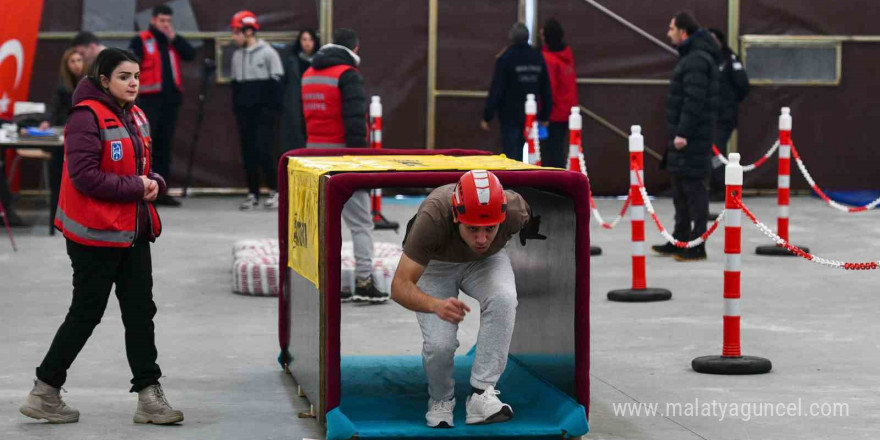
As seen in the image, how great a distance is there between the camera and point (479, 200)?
6.01 m

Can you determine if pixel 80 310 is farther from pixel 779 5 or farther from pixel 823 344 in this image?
pixel 779 5

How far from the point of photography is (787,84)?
19000 millimetres

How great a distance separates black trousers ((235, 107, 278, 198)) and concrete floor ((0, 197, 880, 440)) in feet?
11.7

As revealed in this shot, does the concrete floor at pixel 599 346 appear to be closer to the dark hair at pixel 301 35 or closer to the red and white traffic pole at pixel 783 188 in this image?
the red and white traffic pole at pixel 783 188

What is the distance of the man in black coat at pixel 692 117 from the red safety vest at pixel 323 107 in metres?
3.09

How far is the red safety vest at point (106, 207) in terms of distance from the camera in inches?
257

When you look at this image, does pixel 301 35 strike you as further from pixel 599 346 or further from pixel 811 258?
pixel 811 258

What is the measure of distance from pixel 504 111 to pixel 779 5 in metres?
4.43

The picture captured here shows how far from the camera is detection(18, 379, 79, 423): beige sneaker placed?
6.70 meters

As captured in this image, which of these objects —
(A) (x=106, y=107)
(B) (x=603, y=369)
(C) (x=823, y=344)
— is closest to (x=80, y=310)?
(A) (x=106, y=107)

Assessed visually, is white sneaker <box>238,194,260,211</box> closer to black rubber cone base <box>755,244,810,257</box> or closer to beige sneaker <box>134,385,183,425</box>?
black rubber cone base <box>755,244,810,257</box>

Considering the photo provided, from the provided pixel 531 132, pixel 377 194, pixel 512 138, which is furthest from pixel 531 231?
pixel 512 138

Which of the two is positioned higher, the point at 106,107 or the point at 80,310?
the point at 106,107

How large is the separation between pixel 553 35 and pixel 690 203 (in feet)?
16.4
